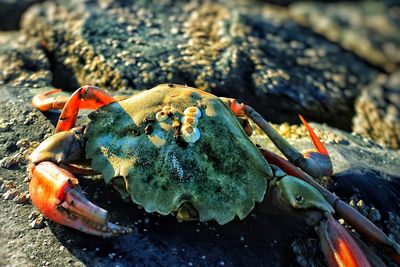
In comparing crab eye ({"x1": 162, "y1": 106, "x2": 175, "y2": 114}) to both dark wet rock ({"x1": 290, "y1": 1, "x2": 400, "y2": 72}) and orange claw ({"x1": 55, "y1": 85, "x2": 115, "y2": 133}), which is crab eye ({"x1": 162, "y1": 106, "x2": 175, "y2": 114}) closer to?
orange claw ({"x1": 55, "y1": 85, "x2": 115, "y2": 133})

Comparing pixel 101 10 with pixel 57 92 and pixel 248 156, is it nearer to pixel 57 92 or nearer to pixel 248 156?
pixel 57 92

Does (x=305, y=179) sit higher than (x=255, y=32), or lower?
higher

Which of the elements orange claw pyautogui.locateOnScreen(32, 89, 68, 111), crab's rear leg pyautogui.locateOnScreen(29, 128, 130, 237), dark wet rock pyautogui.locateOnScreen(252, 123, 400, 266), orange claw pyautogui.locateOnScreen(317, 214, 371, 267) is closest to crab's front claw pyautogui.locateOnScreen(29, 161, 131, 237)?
crab's rear leg pyautogui.locateOnScreen(29, 128, 130, 237)

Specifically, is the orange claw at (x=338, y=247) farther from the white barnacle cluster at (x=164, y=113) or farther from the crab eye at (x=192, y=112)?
the white barnacle cluster at (x=164, y=113)

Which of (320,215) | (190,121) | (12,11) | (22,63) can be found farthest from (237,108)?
(12,11)

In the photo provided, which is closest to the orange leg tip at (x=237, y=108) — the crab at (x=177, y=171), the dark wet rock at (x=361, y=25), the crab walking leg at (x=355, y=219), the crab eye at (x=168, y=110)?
the crab at (x=177, y=171)

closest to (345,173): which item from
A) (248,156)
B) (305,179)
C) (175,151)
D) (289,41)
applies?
(305,179)
